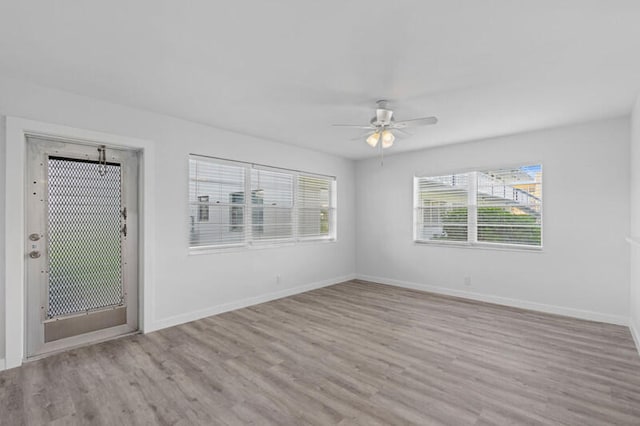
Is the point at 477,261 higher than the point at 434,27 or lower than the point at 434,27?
lower

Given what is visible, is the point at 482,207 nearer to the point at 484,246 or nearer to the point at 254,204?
the point at 484,246

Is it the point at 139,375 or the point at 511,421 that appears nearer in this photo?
the point at 511,421

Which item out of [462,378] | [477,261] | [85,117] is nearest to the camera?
[462,378]

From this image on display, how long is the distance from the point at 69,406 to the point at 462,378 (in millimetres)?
2974

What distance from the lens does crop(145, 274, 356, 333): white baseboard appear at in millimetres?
3814

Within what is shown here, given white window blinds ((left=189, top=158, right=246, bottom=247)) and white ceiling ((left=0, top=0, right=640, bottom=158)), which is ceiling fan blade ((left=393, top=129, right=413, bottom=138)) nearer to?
white ceiling ((left=0, top=0, right=640, bottom=158))

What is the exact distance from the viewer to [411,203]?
5.84 meters

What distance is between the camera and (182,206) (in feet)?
13.2

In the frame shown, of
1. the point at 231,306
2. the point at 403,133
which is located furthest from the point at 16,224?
the point at 403,133

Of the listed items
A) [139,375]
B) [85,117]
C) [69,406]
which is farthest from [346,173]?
[69,406]

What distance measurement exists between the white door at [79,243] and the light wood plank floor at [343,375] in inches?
11.4

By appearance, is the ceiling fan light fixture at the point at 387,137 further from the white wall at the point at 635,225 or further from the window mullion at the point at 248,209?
the white wall at the point at 635,225

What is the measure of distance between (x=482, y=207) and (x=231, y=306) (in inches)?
165

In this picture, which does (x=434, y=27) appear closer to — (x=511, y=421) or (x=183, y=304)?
(x=511, y=421)
